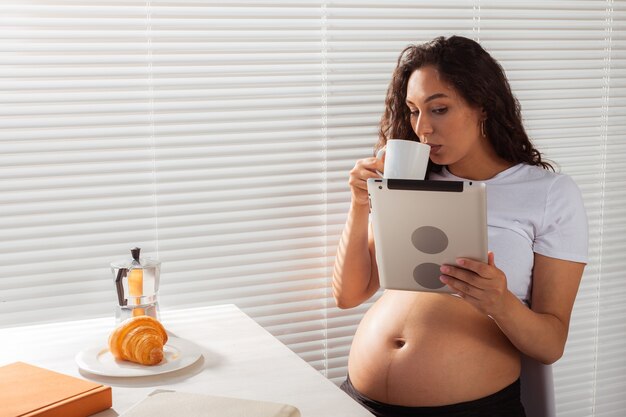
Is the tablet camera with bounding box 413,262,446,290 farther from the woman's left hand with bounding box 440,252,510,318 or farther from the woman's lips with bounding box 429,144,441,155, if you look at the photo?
the woman's lips with bounding box 429,144,441,155

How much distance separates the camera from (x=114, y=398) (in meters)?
1.17

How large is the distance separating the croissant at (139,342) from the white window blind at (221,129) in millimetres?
499

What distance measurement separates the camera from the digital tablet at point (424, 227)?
1.31 metres

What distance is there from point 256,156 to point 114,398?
2.75 ft

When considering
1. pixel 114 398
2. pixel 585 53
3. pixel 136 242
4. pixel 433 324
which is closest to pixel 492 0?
pixel 585 53

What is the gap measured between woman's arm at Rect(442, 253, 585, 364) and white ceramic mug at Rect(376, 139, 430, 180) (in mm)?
192

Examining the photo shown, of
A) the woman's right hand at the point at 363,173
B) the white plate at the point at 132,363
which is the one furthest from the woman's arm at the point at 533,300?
the white plate at the point at 132,363

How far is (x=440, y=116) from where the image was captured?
1679mm

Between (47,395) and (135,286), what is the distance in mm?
487

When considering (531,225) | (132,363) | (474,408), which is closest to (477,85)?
(531,225)

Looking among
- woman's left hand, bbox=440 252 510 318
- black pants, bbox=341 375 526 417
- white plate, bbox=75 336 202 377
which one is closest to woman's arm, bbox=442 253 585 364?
woman's left hand, bbox=440 252 510 318

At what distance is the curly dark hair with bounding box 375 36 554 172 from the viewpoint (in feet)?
5.53

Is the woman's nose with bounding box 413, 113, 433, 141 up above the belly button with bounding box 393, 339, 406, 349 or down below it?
above

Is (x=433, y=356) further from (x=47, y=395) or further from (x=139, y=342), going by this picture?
(x=47, y=395)
